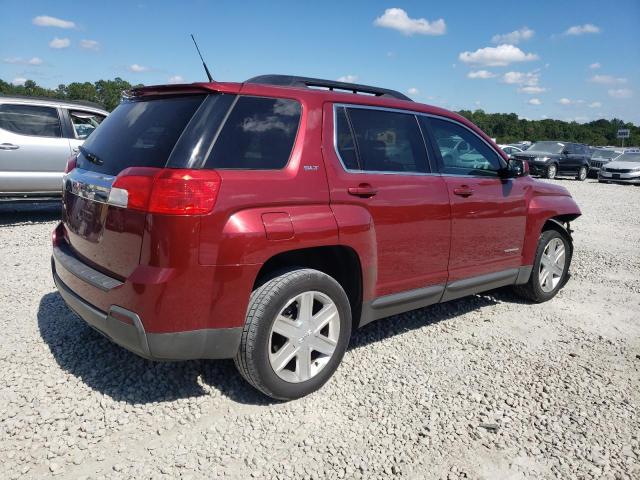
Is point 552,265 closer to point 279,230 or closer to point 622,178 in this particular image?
point 279,230

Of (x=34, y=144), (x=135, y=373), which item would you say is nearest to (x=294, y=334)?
(x=135, y=373)

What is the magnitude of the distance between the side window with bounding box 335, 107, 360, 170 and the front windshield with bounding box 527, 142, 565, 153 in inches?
846

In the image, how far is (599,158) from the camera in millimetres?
25031

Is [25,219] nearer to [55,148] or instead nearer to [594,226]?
[55,148]

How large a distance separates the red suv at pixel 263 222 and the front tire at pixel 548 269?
4.22 feet

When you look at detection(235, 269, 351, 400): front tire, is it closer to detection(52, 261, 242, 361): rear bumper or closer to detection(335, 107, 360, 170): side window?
detection(52, 261, 242, 361): rear bumper

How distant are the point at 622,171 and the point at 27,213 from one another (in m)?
21.8

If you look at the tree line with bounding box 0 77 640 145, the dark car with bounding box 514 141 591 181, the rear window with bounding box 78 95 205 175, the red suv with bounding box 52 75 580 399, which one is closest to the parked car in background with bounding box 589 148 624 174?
the dark car with bounding box 514 141 591 181

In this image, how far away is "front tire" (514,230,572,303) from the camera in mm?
4699

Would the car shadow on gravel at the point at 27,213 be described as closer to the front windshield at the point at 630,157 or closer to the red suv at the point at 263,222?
the red suv at the point at 263,222

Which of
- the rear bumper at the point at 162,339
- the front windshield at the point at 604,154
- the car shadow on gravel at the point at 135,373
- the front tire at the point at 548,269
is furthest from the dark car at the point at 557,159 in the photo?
the rear bumper at the point at 162,339

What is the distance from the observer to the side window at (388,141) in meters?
3.19

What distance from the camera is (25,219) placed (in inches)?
322

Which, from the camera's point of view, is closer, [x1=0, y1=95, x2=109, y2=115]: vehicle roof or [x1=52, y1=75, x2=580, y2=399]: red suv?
[x1=52, y1=75, x2=580, y2=399]: red suv
